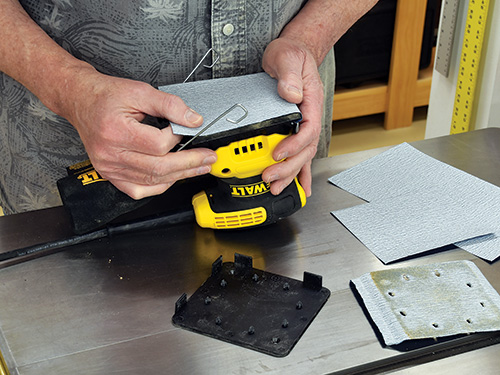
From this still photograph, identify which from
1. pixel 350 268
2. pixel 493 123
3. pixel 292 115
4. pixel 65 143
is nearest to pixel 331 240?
pixel 350 268

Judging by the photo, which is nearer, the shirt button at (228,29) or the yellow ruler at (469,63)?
the shirt button at (228,29)

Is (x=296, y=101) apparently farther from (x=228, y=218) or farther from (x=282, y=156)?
(x=228, y=218)

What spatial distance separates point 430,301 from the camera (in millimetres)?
785

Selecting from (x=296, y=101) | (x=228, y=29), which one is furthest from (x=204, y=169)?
(x=228, y=29)

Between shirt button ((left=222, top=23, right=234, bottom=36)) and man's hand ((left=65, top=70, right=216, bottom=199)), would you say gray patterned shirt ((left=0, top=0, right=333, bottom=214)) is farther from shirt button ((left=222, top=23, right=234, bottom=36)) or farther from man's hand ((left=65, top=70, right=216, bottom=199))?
man's hand ((left=65, top=70, right=216, bottom=199))

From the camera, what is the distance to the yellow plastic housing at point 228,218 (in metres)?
0.93

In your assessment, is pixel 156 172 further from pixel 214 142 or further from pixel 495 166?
pixel 495 166

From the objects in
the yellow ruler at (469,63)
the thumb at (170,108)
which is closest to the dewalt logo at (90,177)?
the thumb at (170,108)

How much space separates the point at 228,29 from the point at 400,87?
1.86 meters

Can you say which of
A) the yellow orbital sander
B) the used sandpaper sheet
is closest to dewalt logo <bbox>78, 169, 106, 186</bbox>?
the yellow orbital sander

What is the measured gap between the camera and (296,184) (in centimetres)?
96

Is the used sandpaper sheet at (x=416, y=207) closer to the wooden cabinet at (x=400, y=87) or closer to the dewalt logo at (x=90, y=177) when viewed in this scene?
the dewalt logo at (x=90, y=177)

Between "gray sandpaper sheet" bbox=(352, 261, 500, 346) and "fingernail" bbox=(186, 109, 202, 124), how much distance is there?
12.3 inches

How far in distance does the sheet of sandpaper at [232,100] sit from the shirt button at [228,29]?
9cm
